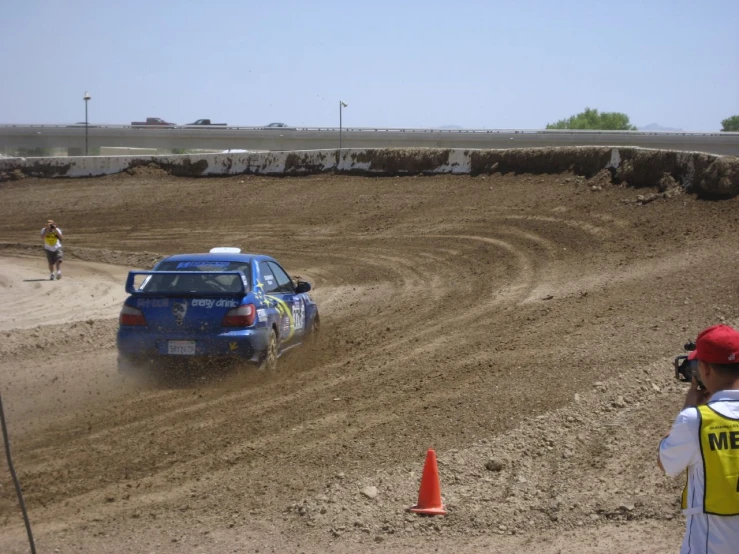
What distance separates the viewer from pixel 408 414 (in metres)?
7.62

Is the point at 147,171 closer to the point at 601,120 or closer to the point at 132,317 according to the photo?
the point at 132,317

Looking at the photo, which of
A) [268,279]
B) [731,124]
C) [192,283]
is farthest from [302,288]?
[731,124]

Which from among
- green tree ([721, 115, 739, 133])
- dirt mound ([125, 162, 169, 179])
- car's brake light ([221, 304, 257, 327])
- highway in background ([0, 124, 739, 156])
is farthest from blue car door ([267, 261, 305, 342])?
green tree ([721, 115, 739, 133])

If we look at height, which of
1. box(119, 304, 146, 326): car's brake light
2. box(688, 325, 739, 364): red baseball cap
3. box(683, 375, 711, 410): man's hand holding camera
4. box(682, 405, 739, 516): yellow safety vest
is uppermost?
box(688, 325, 739, 364): red baseball cap

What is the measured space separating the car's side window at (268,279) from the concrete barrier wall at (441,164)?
10.5 meters

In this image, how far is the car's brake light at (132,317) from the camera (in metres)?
9.52

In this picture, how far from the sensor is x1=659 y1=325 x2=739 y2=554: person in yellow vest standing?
3.30m

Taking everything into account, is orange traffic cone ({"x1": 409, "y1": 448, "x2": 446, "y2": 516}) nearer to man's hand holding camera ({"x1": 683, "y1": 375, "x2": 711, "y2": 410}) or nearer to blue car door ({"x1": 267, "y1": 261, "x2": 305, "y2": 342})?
man's hand holding camera ({"x1": 683, "y1": 375, "x2": 711, "y2": 410})

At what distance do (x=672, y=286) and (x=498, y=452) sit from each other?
19.1 ft

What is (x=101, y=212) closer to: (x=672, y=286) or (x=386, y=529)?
(x=672, y=286)

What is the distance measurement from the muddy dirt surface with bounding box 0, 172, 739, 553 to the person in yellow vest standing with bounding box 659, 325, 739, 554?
6.99 feet

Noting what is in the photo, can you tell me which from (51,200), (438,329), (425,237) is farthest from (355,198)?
(438,329)

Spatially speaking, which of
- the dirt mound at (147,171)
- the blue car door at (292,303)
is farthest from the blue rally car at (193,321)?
the dirt mound at (147,171)

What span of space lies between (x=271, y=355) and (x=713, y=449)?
23.3ft
